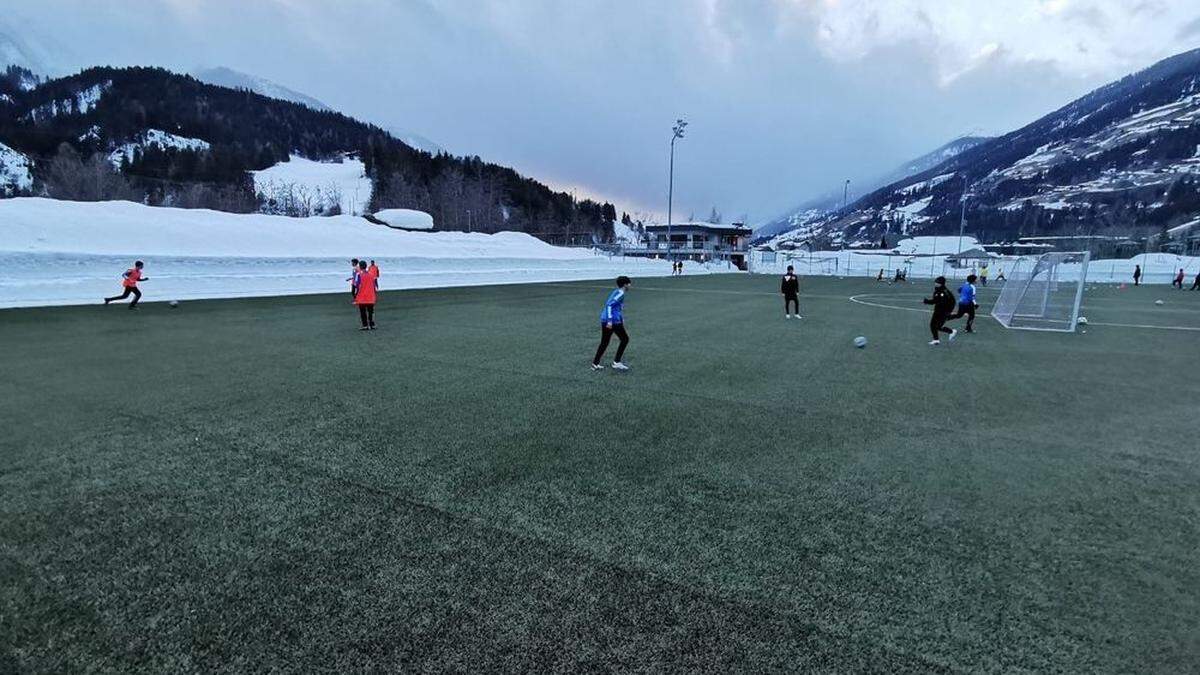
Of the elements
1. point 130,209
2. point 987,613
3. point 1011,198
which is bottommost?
point 987,613

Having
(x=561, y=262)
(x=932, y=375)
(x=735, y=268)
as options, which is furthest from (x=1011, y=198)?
(x=932, y=375)

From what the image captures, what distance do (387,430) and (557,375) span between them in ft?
10.5

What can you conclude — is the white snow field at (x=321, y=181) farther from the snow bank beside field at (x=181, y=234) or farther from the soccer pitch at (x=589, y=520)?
the soccer pitch at (x=589, y=520)

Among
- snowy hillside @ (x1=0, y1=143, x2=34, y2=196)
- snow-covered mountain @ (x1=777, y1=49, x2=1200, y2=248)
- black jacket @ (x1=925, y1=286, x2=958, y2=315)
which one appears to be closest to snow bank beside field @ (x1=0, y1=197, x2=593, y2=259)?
black jacket @ (x1=925, y1=286, x2=958, y2=315)

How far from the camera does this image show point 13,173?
10069cm

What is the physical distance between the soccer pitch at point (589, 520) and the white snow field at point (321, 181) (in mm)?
106260

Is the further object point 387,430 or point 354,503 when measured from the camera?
point 387,430

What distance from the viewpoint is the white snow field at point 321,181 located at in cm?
10919

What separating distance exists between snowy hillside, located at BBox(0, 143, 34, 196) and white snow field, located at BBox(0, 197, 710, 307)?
321 ft

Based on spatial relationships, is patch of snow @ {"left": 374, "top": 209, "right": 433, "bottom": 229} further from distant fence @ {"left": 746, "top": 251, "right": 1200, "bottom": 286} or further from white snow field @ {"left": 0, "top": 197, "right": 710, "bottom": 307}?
distant fence @ {"left": 746, "top": 251, "right": 1200, "bottom": 286}

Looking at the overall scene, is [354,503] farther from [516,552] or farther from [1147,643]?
[1147,643]

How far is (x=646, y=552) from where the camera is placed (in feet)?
11.5

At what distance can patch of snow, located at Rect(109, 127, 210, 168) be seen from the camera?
387ft

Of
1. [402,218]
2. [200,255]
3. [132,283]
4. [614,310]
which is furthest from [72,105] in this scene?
[614,310]
